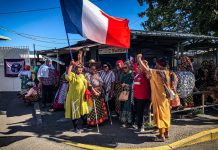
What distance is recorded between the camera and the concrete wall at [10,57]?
15.7m

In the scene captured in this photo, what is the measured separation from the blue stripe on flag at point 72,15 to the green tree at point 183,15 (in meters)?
5.59

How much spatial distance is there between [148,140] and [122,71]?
2252 mm

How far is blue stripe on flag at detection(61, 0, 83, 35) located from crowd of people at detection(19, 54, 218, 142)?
2.69ft

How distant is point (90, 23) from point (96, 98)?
2.11 meters

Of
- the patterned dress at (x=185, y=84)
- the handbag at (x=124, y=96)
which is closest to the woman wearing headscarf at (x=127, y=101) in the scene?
the handbag at (x=124, y=96)

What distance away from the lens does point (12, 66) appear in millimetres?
15641

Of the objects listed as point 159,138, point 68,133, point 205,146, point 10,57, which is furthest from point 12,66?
point 205,146

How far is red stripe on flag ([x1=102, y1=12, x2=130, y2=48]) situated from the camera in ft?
21.0

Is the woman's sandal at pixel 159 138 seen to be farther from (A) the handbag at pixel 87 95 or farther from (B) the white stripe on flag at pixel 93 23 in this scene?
(B) the white stripe on flag at pixel 93 23

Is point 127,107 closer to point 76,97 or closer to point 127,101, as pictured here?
point 127,101

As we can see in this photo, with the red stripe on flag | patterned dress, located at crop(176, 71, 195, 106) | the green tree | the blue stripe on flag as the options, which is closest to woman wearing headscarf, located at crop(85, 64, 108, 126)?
the red stripe on flag

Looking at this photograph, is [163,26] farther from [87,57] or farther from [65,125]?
[65,125]

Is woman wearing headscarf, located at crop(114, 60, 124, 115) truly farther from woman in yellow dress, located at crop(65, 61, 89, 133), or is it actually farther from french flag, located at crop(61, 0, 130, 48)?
woman in yellow dress, located at crop(65, 61, 89, 133)

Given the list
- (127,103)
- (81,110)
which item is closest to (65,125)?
(81,110)
